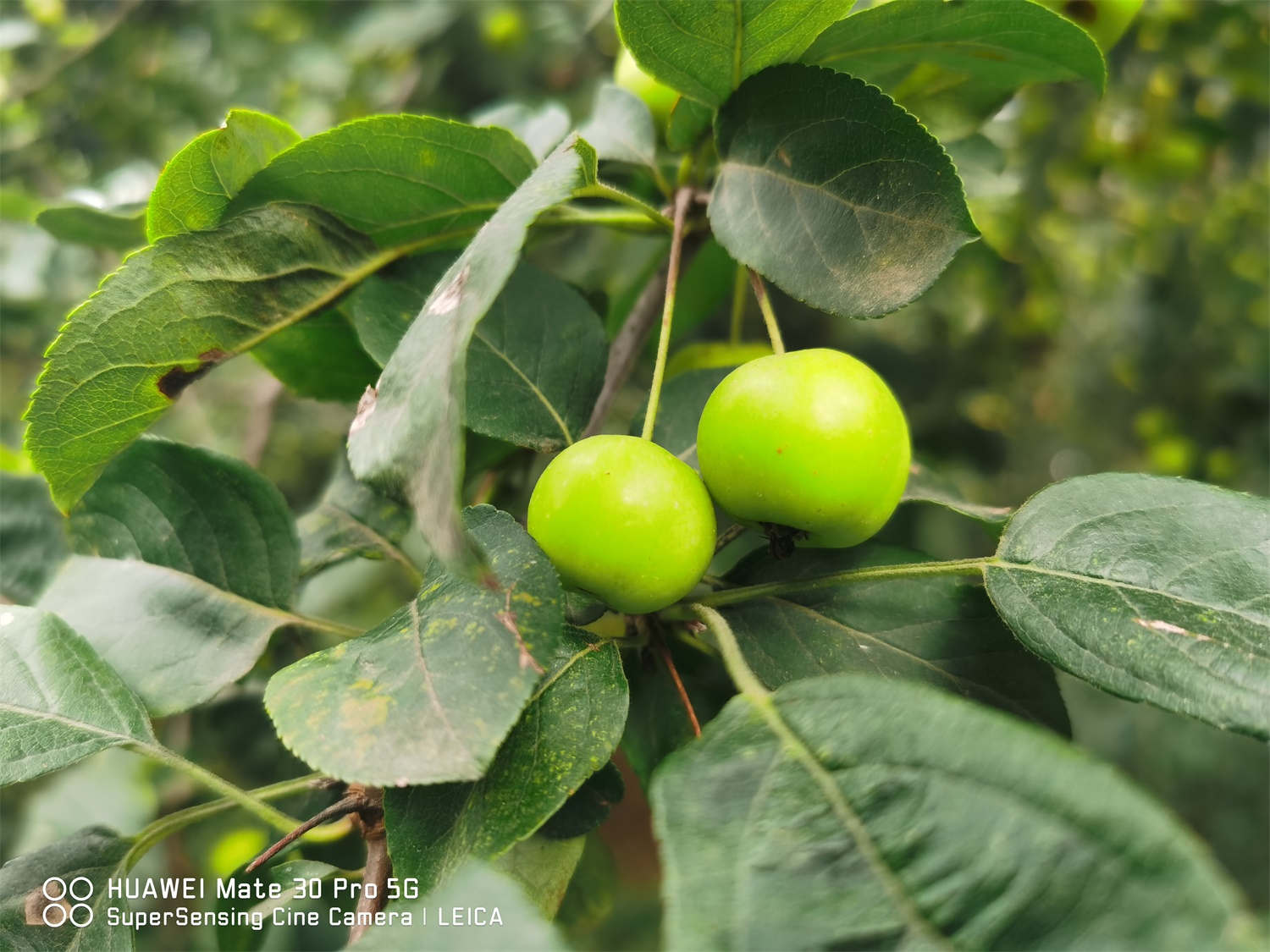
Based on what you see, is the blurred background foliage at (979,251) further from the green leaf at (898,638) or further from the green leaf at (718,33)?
the green leaf at (898,638)

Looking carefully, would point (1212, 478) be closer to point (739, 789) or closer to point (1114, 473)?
point (1114, 473)

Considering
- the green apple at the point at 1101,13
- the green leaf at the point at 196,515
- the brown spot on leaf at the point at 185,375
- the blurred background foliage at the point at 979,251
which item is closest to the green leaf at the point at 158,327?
the brown spot on leaf at the point at 185,375

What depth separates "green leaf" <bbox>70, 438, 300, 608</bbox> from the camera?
0.70 meters

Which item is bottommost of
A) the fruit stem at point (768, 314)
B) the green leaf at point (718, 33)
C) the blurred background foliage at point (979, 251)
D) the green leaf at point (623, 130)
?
the blurred background foliage at point (979, 251)

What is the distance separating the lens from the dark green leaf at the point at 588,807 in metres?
0.57

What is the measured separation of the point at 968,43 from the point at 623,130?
282 millimetres

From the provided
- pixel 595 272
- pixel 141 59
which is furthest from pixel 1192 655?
pixel 141 59

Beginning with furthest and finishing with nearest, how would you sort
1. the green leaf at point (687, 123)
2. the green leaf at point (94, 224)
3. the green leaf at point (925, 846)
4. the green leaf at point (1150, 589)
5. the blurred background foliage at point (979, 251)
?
the blurred background foliage at point (979, 251) < the green leaf at point (94, 224) < the green leaf at point (687, 123) < the green leaf at point (1150, 589) < the green leaf at point (925, 846)

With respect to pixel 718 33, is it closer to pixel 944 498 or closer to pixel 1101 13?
pixel 944 498

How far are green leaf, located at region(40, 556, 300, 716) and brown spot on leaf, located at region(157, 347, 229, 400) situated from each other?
18 centimetres

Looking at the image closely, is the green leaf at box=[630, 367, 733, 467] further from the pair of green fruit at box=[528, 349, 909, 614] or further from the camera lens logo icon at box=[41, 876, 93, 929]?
the camera lens logo icon at box=[41, 876, 93, 929]

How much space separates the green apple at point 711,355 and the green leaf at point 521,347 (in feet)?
0.60

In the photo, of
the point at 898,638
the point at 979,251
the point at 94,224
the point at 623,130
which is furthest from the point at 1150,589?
the point at 979,251

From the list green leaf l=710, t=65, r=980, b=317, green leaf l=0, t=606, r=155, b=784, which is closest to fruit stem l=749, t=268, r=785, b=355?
green leaf l=710, t=65, r=980, b=317
